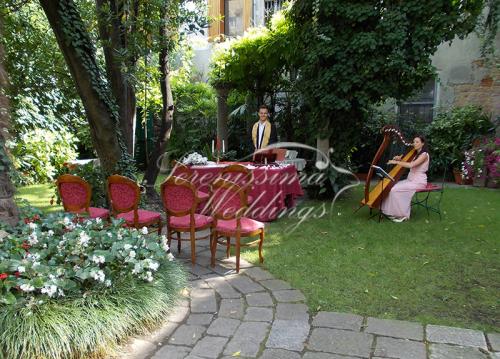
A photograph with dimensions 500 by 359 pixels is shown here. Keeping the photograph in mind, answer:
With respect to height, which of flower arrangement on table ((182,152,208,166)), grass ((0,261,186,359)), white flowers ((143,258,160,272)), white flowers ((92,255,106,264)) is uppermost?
flower arrangement on table ((182,152,208,166))

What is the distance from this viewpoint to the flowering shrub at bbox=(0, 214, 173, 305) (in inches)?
103

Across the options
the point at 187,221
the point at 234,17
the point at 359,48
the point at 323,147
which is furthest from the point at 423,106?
the point at 187,221

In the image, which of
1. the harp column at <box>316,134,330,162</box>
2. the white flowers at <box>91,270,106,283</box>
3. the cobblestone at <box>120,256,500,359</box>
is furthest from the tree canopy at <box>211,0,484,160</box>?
the white flowers at <box>91,270,106,283</box>

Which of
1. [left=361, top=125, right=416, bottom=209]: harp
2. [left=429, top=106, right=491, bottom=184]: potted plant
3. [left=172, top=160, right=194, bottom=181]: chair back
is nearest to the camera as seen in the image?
[left=361, top=125, right=416, bottom=209]: harp

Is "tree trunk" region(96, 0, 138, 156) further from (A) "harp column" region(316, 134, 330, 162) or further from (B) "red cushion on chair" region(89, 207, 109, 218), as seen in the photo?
(A) "harp column" region(316, 134, 330, 162)

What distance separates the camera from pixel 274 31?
26.7ft

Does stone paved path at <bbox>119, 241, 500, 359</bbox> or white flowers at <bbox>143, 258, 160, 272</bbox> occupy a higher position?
white flowers at <bbox>143, 258, 160, 272</bbox>

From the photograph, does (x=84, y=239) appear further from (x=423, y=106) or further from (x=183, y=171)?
(x=423, y=106)

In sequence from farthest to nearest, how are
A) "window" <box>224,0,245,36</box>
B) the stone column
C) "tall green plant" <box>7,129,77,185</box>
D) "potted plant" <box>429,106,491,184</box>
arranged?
"window" <box>224,0,245,36</box>, "tall green plant" <box>7,129,77,185</box>, the stone column, "potted plant" <box>429,106,491,184</box>

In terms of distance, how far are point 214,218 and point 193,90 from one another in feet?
29.9

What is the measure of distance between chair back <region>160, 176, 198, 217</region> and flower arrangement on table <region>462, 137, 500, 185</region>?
22.2 feet

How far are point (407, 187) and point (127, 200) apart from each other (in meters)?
4.05

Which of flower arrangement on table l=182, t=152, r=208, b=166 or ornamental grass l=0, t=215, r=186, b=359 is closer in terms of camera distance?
ornamental grass l=0, t=215, r=186, b=359

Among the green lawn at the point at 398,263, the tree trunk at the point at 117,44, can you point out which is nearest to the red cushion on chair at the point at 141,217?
the green lawn at the point at 398,263
